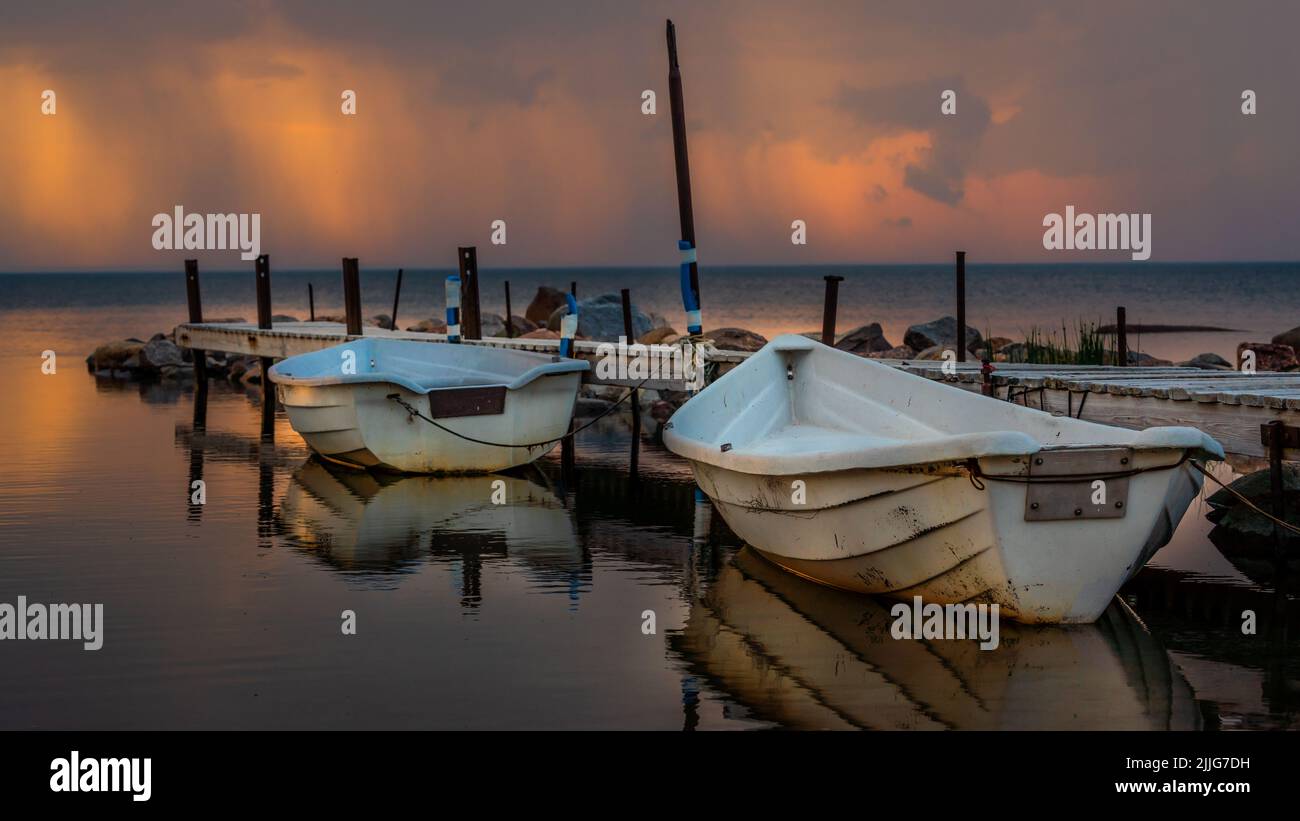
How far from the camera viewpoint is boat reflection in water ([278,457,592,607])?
11.3 m

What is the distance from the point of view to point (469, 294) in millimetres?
21047

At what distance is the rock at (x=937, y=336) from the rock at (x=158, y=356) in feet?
50.7

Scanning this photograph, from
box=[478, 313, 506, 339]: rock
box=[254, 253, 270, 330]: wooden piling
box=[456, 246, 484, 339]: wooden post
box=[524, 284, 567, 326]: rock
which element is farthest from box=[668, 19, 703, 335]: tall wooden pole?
box=[524, 284, 567, 326]: rock

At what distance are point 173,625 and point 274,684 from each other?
1629 millimetres

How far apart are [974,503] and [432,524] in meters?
6.02

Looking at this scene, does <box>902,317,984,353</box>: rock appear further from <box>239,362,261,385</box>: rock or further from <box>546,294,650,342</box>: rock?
<box>239,362,261,385</box>: rock

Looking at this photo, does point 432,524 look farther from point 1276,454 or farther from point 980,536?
point 1276,454

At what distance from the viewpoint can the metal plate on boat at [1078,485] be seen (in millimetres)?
8227

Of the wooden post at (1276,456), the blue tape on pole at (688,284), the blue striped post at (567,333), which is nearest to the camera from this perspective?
the wooden post at (1276,456)

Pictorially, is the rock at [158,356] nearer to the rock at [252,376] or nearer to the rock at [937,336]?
the rock at [252,376]

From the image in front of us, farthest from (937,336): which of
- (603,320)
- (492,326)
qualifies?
(492,326)

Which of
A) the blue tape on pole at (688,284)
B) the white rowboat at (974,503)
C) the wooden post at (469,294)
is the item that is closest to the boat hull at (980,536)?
the white rowboat at (974,503)

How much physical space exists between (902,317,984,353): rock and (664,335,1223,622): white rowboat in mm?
18645
